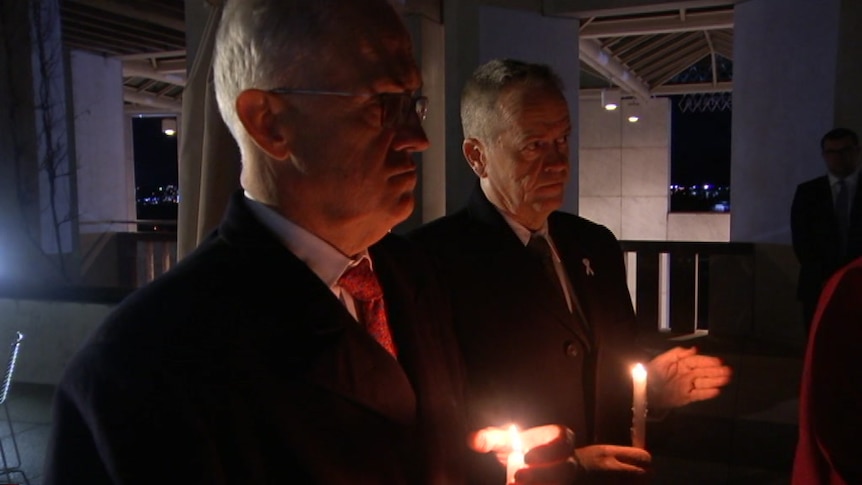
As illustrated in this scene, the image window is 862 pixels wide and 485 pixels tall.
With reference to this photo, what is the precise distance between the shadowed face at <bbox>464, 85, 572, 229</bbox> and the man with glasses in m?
0.73

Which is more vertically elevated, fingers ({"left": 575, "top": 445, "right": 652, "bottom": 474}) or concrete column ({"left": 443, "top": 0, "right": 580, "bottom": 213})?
concrete column ({"left": 443, "top": 0, "right": 580, "bottom": 213})

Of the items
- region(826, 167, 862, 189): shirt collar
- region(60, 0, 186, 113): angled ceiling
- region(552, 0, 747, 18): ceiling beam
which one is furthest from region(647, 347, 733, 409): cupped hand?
region(60, 0, 186, 113): angled ceiling

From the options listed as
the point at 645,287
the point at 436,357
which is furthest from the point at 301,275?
the point at 645,287

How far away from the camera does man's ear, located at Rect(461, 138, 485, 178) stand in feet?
6.98

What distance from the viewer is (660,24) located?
355 inches

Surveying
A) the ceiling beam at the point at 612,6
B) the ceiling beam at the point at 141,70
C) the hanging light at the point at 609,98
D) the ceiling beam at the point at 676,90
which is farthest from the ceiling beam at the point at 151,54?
the ceiling beam at the point at 676,90

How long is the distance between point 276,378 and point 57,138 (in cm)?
921

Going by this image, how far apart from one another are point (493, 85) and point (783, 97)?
5.79m

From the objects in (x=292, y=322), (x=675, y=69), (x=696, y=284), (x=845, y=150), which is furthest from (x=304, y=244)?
(x=675, y=69)

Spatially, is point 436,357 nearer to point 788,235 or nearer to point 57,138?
point 788,235

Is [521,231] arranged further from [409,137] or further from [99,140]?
[99,140]

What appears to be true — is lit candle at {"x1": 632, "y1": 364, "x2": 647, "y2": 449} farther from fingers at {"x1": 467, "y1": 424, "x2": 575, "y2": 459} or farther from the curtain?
the curtain

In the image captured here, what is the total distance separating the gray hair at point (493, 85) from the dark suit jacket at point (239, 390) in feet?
3.34

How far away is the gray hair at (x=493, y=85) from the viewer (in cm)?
201
